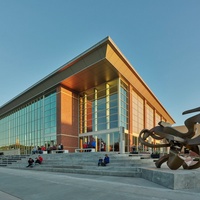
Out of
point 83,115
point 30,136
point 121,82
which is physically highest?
point 121,82

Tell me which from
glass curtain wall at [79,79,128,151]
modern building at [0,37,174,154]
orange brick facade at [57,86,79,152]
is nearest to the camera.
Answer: modern building at [0,37,174,154]

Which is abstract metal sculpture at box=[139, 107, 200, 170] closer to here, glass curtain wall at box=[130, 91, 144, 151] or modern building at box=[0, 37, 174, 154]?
modern building at box=[0, 37, 174, 154]

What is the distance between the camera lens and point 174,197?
7.53 metres

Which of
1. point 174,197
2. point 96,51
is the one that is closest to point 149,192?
point 174,197

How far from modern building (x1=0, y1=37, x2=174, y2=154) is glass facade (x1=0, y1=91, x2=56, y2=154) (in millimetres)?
135

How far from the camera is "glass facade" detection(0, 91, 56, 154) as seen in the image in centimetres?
3438

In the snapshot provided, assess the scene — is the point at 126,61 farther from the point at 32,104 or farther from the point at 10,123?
the point at 10,123

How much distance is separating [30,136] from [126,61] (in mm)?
20996

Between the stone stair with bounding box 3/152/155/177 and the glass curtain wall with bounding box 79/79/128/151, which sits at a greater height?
the glass curtain wall with bounding box 79/79/128/151

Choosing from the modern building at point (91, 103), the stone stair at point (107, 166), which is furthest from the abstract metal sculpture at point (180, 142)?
the modern building at point (91, 103)

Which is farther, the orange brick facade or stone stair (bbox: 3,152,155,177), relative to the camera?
the orange brick facade

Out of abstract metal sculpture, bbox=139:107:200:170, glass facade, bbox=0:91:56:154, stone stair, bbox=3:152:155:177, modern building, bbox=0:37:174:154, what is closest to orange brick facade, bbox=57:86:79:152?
modern building, bbox=0:37:174:154

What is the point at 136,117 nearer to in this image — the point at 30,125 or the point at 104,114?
the point at 104,114

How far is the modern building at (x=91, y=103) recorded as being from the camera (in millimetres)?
27522
